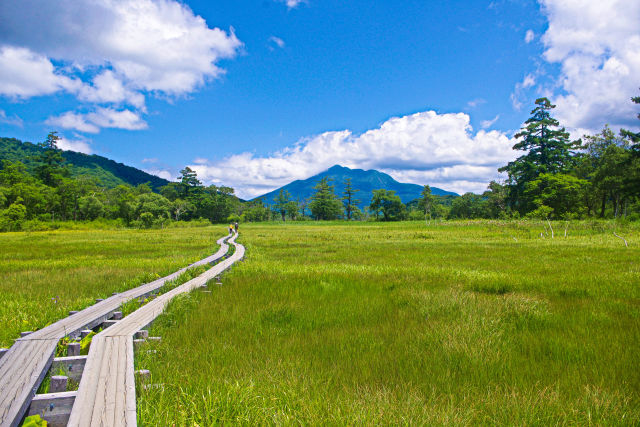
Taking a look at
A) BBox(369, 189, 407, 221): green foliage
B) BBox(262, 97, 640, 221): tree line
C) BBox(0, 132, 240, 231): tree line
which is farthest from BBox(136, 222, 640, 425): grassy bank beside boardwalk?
BBox(369, 189, 407, 221): green foliage

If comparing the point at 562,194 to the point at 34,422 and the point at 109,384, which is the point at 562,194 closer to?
the point at 109,384

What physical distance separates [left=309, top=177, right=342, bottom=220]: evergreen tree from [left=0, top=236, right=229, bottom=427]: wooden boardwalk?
110563 millimetres

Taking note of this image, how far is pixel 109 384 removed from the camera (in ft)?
8.40

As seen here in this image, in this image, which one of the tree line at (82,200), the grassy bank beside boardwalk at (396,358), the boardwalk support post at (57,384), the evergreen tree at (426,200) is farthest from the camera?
the evergreen tree at (426,200)

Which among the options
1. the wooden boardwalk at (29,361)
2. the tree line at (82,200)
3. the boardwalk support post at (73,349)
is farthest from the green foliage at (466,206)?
the boardwalk support post at (73,349)

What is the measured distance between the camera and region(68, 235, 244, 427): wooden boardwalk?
210 centimetres

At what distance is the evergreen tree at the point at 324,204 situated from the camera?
115500mm

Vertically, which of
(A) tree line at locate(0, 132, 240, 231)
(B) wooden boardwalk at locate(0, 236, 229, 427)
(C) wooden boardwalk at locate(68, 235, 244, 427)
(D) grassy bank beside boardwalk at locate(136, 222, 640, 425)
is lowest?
(D) grassy bank beside boardwalk at locate(136, 222, 640, 425)

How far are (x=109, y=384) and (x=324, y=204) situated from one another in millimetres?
113486

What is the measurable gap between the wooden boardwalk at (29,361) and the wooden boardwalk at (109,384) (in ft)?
1.26

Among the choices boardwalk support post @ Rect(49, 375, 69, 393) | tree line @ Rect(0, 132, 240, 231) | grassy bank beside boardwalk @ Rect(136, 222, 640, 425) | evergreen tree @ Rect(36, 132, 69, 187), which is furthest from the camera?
evergreen tree @ Rect(36, 132, 69, 187)

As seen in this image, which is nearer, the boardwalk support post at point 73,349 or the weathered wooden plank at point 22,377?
the weathered wooden plank at point 22,377

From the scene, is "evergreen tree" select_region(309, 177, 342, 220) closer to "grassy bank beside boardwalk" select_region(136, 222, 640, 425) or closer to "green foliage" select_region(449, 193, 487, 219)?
"green foliage" select_region(449, 193, 487, 219)

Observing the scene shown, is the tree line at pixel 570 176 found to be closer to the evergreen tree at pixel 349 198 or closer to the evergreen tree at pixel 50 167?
the evergreen tree at pixel 349 198
